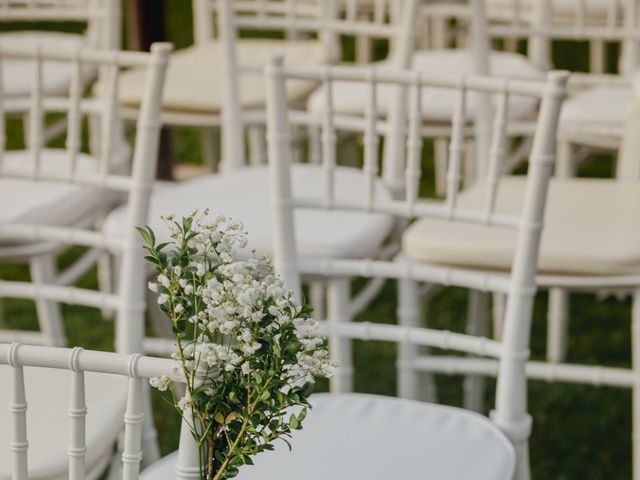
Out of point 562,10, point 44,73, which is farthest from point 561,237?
point 562,10

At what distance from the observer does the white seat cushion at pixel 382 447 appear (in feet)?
4.43

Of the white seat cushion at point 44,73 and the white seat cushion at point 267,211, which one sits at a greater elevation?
the white seat cushion at point 44,73

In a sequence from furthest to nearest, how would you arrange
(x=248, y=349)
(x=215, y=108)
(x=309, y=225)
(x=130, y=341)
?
(x=215, y=108) < (x=309, y=225) < (x=130, y=341) < (x=248, y=349)

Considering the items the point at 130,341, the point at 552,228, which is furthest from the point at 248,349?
the point at 552,228

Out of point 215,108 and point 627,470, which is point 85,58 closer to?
point 215,108

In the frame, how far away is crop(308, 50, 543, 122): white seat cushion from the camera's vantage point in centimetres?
271

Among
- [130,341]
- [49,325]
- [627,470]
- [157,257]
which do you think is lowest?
[627,470]

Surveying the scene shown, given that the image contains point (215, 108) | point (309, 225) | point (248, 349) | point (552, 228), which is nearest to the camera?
point (248, 349)

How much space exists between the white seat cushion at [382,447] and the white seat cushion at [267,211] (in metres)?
0.51

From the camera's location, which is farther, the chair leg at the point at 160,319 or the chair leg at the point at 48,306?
the chair leg at the point at 160,319

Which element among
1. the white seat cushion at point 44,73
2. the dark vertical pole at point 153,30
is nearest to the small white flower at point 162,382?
the white seat cushion at point 44,73

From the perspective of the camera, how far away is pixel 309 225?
213 centimetres

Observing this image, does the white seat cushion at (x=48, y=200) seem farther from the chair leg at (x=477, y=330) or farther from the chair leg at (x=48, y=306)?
the chair leg at (x=477, y=330)

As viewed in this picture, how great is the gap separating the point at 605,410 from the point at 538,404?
15 centimetres
